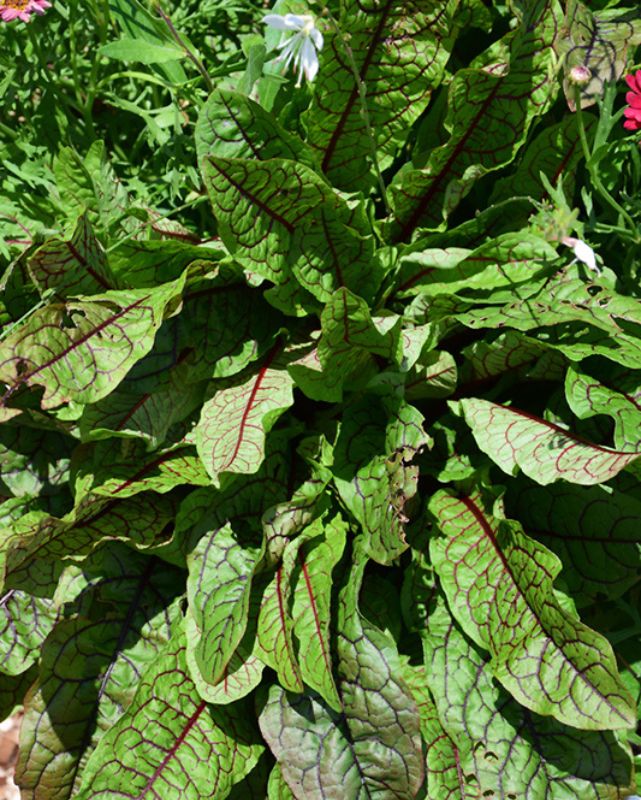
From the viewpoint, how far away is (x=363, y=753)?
1.61 m

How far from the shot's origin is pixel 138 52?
1607 millimetres

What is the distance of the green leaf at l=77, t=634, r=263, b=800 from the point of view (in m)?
1.61

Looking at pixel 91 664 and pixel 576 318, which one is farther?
pixel 91 664

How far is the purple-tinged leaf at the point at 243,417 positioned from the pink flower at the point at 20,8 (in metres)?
0.79

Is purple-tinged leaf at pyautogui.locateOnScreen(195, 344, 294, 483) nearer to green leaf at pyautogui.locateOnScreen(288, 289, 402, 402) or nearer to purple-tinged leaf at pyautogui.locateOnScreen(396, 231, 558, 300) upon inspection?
green leaf at pyautogui.locateOnScreen(288, 289, 402, 402)

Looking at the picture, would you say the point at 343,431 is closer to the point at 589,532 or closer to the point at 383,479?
the point at 383,479

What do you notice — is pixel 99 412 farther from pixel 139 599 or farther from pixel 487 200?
pixel 487 200

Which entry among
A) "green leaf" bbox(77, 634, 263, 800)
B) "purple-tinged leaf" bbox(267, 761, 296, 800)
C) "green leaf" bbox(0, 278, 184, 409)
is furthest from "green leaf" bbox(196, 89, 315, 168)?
"purple-tinged leaf" bbox(267, 761, 296, 800)

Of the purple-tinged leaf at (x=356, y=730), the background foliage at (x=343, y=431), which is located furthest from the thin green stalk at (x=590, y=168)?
the purple-tinged leaf at (x=356, y=730)

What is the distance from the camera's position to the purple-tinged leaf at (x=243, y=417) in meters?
1.51

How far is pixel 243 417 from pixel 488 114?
75 centimetres

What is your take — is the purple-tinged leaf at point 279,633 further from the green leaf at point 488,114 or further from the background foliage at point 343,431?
the green leaf at point 488,114

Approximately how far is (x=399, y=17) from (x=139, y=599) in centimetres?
125

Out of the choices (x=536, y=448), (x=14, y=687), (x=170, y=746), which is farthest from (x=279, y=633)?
(x=14, y=687)
